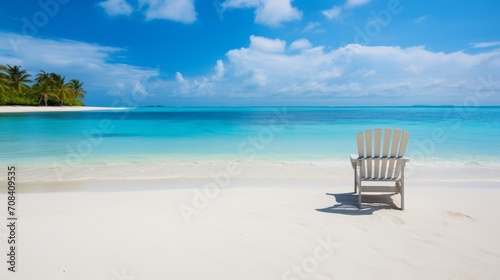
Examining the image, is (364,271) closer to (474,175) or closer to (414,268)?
(414,268)

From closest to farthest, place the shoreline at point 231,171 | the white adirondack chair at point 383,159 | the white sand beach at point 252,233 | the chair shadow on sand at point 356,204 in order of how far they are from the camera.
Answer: the white sand beach at point 252,233, the chair shadow on sand at point 356,204, the white adirondack chair at point 383,159, the shoreline at point 231,171

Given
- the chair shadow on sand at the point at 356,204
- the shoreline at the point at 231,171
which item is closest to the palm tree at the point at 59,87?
the shoreline at the point at 231,171

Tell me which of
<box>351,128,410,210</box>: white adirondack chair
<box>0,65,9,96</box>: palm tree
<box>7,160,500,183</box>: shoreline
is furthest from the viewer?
<box>0,65,9,96</box>: palm tree

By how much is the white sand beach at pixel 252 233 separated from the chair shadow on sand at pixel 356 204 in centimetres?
3

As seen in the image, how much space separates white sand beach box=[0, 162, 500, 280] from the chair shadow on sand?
0.09 feet

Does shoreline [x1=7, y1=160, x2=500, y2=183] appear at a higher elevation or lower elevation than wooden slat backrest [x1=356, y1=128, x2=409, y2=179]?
lower

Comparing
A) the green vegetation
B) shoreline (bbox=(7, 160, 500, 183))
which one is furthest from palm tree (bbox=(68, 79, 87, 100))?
shoreline (bbox=(7, 160, 500, 183))

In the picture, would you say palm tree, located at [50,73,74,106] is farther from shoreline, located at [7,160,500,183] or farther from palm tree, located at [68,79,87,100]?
shoreline, located at [7,160,500,183]

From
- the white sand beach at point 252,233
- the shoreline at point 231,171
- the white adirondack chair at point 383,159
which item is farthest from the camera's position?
the shoreline at point 231,171

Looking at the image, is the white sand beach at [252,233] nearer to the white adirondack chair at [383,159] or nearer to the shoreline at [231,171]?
the white adirondack chair at [383,159]

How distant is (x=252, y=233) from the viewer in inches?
125

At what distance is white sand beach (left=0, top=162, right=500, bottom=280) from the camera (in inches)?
98.3

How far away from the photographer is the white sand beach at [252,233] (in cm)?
250

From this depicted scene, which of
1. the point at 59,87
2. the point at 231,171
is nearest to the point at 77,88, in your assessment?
the point at 59,87
